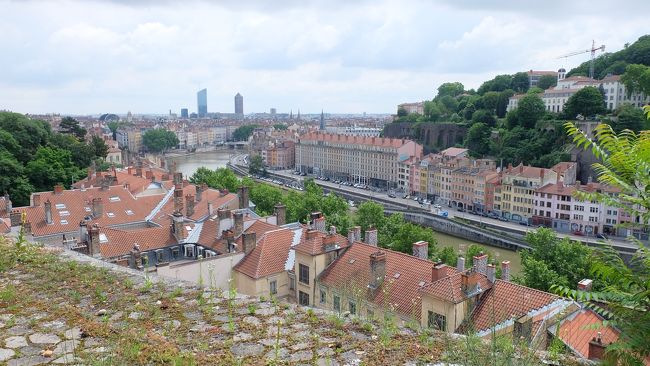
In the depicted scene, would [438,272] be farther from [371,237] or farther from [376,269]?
[371,237]

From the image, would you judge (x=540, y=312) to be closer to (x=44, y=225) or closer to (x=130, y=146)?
(x=44, y=225)

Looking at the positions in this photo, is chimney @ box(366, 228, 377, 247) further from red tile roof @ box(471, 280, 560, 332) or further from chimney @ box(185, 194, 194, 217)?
chimney @ box(185, 194, 194, 217)

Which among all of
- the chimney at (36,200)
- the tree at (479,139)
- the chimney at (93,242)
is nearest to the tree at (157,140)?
the tree at (479,139)

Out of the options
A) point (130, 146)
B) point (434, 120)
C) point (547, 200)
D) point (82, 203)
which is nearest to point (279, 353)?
point (82, 203)

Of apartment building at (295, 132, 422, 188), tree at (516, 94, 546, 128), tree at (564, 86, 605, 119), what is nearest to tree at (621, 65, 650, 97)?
tree at (564, 86, 605, 119)

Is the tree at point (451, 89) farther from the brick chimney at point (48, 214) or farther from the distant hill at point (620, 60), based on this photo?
the brick chimney at point (48, 214)

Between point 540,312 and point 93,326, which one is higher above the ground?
point 93,326
